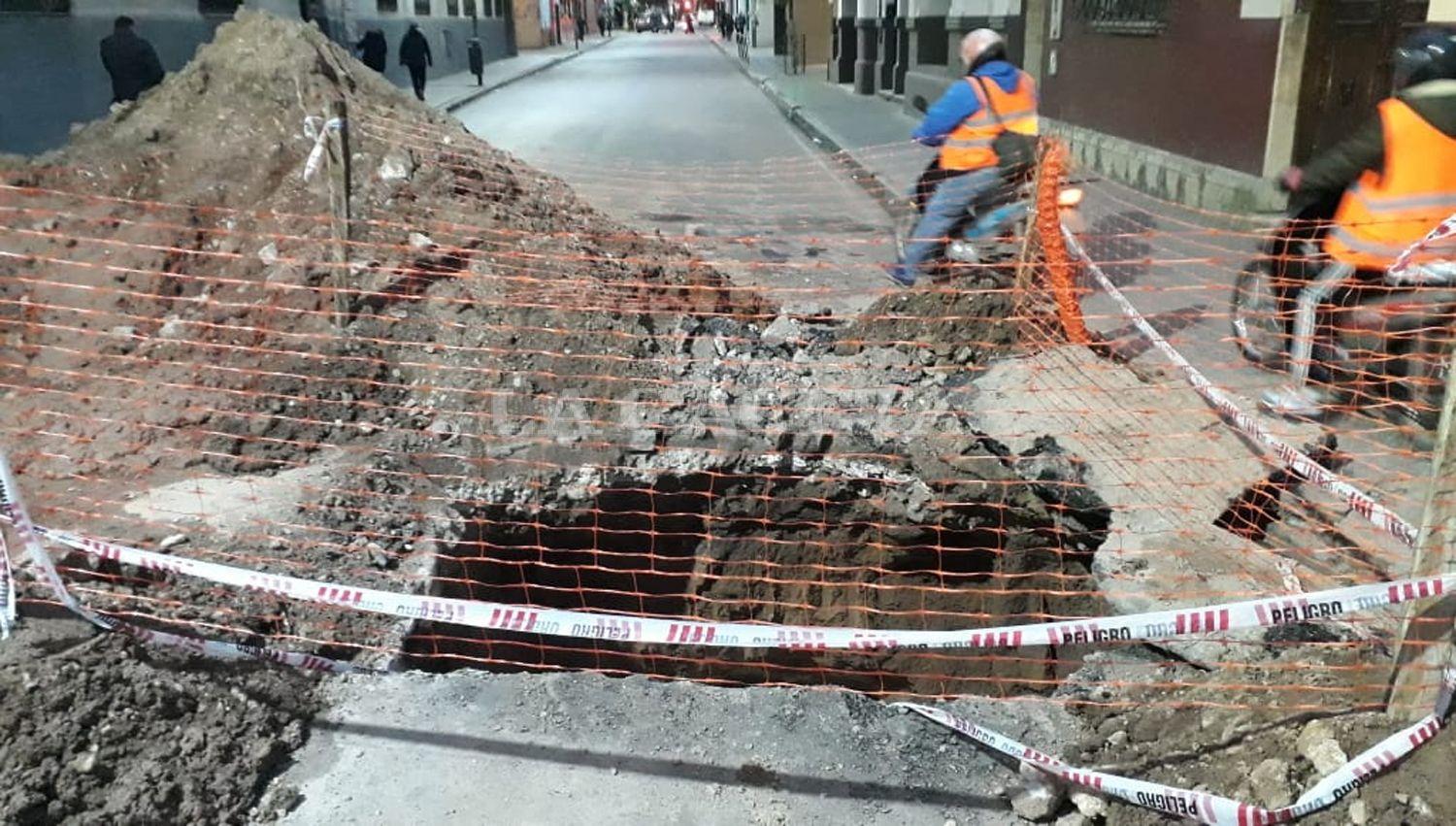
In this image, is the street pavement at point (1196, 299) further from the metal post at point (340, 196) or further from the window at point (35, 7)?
the window at point (35, 7)

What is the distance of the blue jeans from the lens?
6.35m

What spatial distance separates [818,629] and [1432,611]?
1.55m

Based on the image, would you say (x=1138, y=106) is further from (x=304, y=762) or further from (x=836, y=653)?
(x=304, y=762)

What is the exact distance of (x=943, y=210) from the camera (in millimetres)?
6504

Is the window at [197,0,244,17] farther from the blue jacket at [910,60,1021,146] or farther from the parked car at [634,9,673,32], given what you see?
the parked car at [634,9,673,32]

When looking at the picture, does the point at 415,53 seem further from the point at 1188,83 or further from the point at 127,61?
the point at 1188,83

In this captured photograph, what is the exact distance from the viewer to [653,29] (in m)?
87.2

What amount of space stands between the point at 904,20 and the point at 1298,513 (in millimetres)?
17321

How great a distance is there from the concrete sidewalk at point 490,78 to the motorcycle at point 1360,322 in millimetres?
14884

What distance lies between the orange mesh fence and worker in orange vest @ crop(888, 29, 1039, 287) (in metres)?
0.45

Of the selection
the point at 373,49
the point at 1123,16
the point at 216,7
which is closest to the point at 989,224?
the point at 1123,16

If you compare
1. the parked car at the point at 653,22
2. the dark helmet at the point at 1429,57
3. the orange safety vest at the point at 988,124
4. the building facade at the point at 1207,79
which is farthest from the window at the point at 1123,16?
the parked car at the point at 653,22

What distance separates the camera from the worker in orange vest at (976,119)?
616 centimetres

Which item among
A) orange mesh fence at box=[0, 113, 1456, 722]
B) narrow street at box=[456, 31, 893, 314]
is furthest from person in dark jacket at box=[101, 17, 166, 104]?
orange mesh fence at box=[0, 113, 1456, 722]
